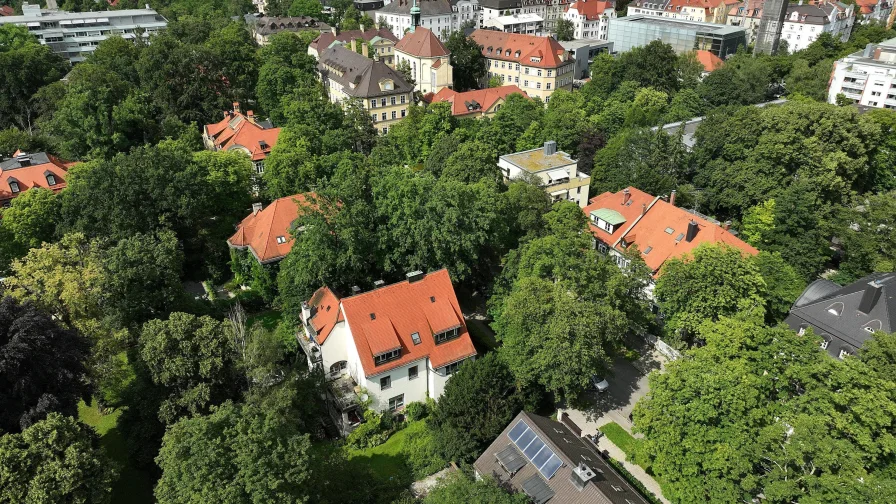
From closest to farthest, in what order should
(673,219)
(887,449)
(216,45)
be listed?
(887,449) → (673,219) → (216,45)

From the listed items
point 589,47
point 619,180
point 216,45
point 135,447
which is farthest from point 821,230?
point 216,45

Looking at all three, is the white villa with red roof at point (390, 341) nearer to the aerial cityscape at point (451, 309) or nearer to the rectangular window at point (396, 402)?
the rectangular window at point (396, 402)

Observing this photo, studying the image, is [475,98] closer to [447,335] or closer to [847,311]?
[447,335]

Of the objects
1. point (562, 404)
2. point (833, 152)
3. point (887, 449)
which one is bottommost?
point (562, 404)

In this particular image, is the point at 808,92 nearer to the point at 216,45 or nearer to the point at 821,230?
the point at 821,230

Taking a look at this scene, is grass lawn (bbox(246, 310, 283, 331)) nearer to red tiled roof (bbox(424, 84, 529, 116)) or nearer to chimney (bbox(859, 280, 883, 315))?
chimney (bbox(859, 280, 883, 315))

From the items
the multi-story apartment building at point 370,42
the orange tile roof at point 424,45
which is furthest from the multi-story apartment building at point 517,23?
the orange tile roof at point 424,45
